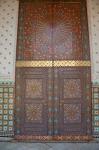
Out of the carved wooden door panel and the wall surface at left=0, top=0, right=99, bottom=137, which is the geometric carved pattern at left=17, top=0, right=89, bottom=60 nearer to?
the carved wooden door panel

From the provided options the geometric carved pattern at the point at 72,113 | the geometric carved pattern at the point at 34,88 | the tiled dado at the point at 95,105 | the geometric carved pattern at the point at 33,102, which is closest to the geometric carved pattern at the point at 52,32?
the geometric carved pattern at the point at 33,102

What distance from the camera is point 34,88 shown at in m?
4.66

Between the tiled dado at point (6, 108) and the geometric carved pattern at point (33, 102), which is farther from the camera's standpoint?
the geometric carved pattern at point (33, 102)

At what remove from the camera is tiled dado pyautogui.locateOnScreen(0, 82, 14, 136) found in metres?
4.51

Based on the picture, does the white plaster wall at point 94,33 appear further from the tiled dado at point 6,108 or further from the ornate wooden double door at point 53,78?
the tiled dado at point 6,108

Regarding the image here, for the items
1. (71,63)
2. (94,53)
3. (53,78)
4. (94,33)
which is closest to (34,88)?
(53,78)

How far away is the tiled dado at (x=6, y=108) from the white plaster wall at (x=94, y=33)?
4.99 ft

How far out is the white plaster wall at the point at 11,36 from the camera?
4.56m

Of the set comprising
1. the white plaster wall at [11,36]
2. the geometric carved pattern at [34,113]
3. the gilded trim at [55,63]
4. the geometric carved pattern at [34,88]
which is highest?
the white plaster wall at [11,36]

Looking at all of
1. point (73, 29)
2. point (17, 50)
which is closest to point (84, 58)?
point (73, 29)

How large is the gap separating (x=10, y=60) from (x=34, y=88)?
0.68m

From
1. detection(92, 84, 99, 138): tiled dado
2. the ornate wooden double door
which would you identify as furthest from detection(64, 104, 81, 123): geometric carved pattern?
detection(92, 84, 99, 138): tiled dado

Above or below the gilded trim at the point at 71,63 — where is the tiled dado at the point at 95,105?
below

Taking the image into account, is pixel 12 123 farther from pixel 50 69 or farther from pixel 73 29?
pixel 73 29
